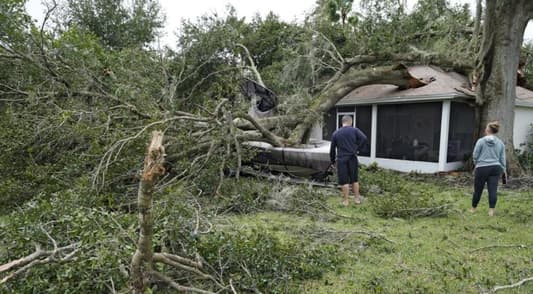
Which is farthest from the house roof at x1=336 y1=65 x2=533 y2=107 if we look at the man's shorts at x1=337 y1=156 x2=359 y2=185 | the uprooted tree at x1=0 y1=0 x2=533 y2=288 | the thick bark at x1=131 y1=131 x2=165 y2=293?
the thick bark at x1=131 y1=131 x2=165 y2=293

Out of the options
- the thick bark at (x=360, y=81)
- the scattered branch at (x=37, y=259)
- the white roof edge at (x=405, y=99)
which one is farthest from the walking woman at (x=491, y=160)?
the scattered branch at (x=37, y=259)

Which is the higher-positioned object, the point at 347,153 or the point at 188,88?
the point at 188,88

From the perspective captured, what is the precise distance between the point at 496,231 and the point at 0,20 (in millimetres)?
9558

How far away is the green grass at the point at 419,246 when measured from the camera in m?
2.58

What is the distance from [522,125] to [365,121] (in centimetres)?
478

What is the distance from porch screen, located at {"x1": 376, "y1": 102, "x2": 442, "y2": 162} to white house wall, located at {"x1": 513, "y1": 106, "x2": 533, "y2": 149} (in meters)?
3.31

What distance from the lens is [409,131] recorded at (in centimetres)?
883

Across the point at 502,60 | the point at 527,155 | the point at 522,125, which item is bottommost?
the point at 527,155

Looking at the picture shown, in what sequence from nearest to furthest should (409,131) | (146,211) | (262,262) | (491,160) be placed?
1. (146,211)
2. (262,262)
3. (491,160)
4. (409,131)

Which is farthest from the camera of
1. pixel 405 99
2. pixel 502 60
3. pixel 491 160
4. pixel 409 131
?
pixel 409 131

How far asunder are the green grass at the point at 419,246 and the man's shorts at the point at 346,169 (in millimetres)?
438

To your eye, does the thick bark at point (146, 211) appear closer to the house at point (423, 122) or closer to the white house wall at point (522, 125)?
the house at point (423, 122)

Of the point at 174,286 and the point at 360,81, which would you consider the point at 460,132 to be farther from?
the point at 174,286

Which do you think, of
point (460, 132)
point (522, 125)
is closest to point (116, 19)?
point (460, 132)
